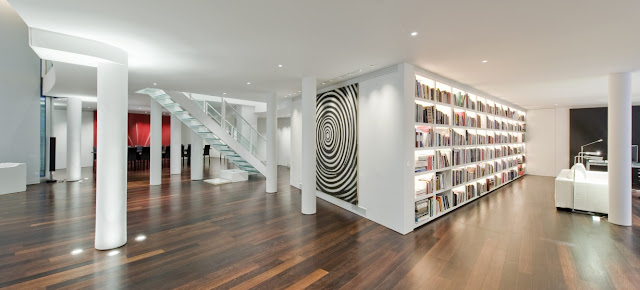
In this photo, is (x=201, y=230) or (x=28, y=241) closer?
(x=28, y=241)

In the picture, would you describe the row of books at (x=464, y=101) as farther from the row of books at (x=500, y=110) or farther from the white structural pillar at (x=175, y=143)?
the white structural pillar at (x=175, y=143)

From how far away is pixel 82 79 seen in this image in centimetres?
558

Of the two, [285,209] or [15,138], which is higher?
[15,138]

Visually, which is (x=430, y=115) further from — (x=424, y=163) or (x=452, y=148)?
(x=452, y=148)

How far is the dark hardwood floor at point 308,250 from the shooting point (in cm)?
276

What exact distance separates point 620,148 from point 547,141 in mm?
→ 6485

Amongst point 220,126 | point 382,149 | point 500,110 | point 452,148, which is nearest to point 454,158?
point 452,148

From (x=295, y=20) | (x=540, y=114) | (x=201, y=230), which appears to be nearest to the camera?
(x=295, y=20)

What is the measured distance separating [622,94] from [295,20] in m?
5.84

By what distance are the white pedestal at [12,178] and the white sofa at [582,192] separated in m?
13.1

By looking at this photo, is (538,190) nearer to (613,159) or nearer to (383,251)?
(613,159)

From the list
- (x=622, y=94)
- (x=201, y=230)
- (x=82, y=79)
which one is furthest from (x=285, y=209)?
(x=622, y=94)

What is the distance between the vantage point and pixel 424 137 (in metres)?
4.66

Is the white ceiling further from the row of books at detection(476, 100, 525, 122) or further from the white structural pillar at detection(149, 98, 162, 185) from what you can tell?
the white structural pillar at detection(149, 98, 162, 185)
